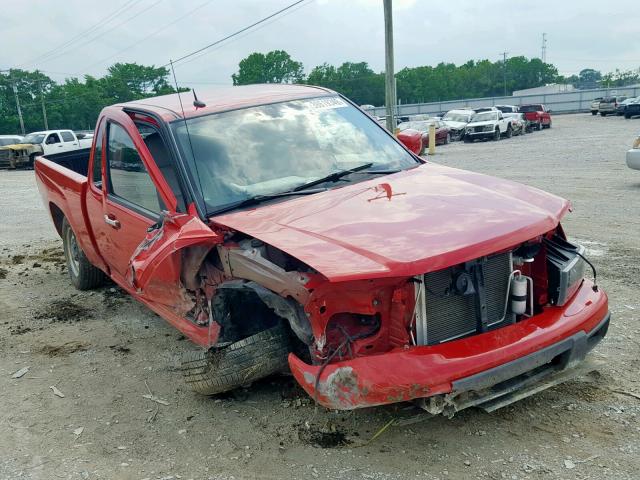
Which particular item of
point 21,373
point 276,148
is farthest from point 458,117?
point 21,373

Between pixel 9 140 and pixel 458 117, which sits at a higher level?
pixel 9 140

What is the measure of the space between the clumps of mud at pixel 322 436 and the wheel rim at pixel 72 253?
3966 mm

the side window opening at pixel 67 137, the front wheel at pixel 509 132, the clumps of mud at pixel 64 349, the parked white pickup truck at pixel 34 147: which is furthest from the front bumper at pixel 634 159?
the side window opening at pixel 67 137

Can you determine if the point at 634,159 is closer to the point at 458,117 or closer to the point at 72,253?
the point at 72,253

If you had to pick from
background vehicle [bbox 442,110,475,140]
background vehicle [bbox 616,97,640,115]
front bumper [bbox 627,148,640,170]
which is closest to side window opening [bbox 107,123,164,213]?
front bumper [bbox 627,148,640,170]

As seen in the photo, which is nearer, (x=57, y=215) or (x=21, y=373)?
(x=21, y=373)

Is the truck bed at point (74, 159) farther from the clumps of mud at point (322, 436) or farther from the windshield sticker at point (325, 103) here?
the clumps of mud at point (322, 436)

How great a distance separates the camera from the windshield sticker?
14.9 ft

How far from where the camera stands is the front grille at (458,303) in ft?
9.63

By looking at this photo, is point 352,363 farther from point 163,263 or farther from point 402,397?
point 163,263

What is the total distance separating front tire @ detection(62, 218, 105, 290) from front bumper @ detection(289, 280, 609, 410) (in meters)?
3.94

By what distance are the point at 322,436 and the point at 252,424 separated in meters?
0.46

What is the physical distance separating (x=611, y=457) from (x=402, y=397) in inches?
44.3

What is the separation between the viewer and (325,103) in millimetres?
4672
